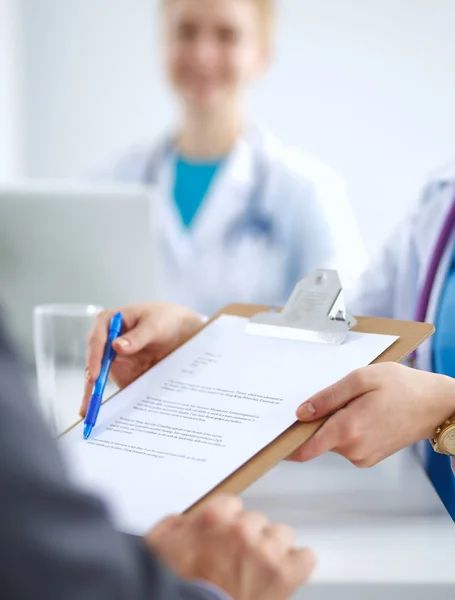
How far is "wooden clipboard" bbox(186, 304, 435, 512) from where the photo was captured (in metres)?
0.61

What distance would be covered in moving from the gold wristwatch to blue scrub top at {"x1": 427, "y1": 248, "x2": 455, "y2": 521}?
9 cm

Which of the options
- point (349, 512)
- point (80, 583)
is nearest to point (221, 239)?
point (349, 512)

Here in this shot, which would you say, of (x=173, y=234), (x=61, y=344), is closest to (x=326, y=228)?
(x=173, y=234)

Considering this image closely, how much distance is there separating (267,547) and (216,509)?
0.15 feet

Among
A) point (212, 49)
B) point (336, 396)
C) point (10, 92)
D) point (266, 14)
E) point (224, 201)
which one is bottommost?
point (224, 201)

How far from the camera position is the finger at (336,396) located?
68cm

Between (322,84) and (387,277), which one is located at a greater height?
(322,84)

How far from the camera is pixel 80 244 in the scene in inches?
53.8

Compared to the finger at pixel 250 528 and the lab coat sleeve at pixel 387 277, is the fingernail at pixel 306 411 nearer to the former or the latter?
the finger at pixel 250 528

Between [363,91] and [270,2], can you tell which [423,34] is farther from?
[270,2]

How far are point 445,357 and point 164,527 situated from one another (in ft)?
1.72

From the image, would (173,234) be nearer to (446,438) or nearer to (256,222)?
(256,222)

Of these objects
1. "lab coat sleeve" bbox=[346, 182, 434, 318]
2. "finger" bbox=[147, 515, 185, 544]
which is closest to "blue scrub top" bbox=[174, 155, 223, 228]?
"lab coat sleeve" bbox=[346, 182, 434, 318]

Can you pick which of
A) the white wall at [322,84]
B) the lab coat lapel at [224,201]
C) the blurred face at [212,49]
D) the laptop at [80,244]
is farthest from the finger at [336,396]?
the white wall at [322,84]
